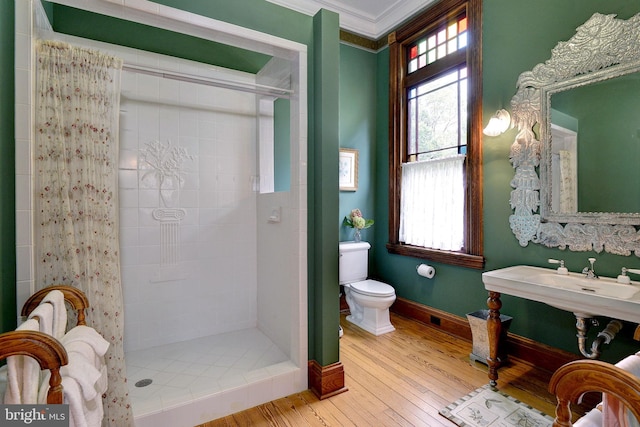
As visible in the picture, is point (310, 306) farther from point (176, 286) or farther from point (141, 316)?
point (141, 316)

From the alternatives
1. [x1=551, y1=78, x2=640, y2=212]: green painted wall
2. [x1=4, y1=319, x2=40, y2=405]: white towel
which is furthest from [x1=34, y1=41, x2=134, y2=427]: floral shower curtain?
[x1=551, y1=78, x2=640, y2=212]: green painted wall

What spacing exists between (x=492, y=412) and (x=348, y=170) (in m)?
2.50

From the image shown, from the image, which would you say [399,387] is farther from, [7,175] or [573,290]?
[7,175]

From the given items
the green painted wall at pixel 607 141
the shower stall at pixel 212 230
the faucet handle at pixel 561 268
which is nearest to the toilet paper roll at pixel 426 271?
the faucet handle at pixel 561 268

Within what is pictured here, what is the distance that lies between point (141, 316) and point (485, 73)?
355 cm

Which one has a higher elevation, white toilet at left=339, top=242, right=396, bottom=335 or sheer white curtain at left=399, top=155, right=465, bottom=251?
sheer white curtain at left=399, top=155, right=465, bottom=251

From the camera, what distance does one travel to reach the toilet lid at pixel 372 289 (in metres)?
2.90

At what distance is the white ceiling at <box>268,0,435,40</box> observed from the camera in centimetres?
313

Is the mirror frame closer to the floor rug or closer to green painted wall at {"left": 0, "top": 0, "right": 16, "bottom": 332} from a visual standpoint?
the floor rug

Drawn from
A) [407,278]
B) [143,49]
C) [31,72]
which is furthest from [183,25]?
[407,278]

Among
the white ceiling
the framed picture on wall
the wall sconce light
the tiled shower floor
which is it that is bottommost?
the tiled shower floor

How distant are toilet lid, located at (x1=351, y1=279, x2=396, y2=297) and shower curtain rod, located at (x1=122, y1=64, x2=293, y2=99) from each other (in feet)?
6.10

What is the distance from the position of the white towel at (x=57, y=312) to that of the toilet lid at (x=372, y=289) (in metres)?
2.26
